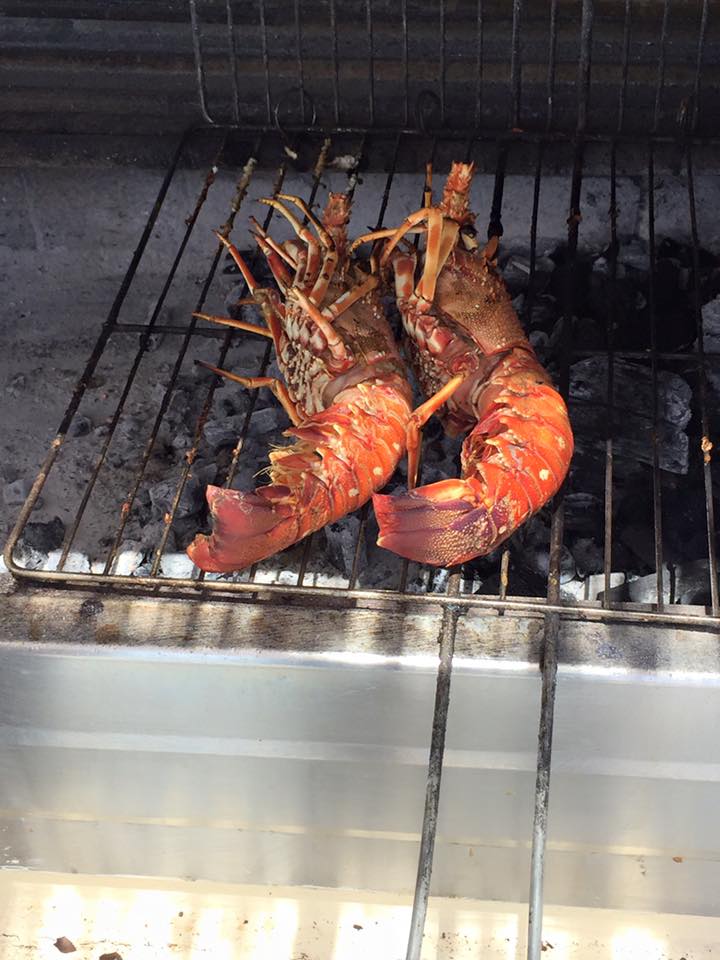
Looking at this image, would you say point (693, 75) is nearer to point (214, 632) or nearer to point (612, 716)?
point (612, 716)

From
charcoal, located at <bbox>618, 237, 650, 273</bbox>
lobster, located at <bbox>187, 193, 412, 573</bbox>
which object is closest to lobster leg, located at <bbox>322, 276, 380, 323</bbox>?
lobster, located at <bbox>187, 193, 412, 573</bbox>

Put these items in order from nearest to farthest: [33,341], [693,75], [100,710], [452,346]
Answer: [100,710]
[452,346]
[693,75]
[33,341]

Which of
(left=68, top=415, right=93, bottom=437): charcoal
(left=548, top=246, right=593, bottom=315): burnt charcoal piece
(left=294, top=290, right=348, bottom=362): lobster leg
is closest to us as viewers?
(left=294, top=290, right=348, bottom=362): lobster leg

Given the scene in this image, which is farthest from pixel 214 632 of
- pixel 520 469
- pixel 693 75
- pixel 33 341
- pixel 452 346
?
pixel 693 75

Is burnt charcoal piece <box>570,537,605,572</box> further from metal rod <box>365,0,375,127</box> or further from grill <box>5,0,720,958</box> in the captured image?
metal rod <box>365,0,375,127</box>

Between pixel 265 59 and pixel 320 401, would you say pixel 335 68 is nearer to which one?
pixel 265 59

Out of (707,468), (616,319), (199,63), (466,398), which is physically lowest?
(707,468)

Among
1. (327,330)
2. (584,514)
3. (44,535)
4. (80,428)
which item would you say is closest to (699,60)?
(584,514)
